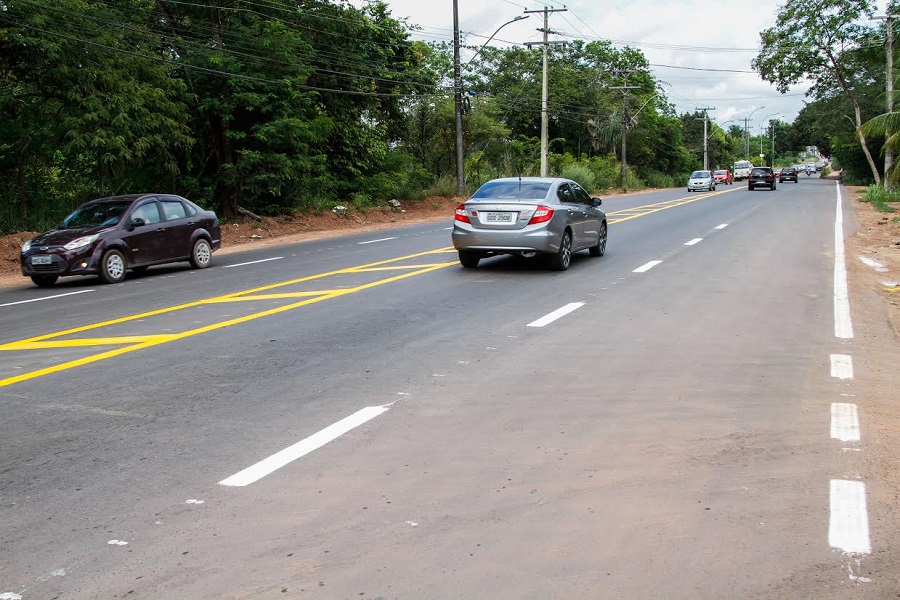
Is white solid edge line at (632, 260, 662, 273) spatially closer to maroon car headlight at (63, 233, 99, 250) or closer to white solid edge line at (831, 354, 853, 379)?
white solid edge line at (831, 354, 853, 379)

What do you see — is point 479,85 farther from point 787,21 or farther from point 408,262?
point 408,262

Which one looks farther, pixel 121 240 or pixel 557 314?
pixel 121 240

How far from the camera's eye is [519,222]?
13953 millimetres

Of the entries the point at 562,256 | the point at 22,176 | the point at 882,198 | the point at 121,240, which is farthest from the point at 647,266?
the point at 882,198

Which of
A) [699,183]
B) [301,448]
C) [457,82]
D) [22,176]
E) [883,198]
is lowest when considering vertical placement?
[301,448]

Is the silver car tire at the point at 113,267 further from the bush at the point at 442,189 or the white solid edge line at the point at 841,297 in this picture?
the bush at the point at 442,189

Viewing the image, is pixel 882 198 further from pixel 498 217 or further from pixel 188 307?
pixel 188 307

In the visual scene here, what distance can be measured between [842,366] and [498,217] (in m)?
7.25

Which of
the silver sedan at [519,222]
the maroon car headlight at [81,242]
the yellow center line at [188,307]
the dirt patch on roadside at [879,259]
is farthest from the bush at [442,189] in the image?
the maroon car headlight at [81,242]

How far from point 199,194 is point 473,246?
57.6ft

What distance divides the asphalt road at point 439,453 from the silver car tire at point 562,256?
10.6 ft

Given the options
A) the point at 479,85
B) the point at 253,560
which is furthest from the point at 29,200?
the point at 479,85

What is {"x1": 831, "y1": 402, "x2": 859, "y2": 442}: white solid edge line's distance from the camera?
557cm

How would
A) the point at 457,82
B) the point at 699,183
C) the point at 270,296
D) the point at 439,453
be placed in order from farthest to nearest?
the point at 699,183 → the point at 457,82 → the point at 270,296 → the point at 439,453
